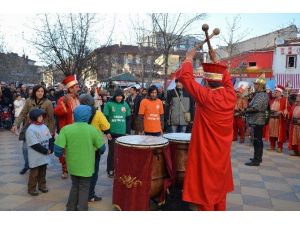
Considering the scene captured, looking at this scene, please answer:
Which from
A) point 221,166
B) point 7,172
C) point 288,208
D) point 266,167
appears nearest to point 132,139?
point 221,166

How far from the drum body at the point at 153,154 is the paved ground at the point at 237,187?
37.2 inches

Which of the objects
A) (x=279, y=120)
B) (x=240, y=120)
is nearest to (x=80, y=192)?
(x=279, y=120)

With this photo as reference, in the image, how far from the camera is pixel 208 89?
13.3 feet

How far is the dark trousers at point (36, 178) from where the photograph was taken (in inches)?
222

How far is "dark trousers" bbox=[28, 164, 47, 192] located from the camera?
222 inches

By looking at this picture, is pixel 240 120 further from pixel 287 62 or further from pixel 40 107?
pixel 287 62

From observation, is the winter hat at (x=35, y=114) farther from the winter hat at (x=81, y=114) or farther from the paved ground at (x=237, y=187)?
the winter hat at (x=81, y=114)

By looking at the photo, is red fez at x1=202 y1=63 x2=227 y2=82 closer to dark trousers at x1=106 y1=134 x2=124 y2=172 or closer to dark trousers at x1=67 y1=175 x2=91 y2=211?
dark trousers at x1=67 y1=175 x2=91 y2=211

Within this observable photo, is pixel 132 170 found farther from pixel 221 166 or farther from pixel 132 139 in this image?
pixel 221 166

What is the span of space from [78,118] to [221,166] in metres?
1.89

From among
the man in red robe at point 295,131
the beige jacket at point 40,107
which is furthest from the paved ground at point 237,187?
the beige jacket at point 40,107

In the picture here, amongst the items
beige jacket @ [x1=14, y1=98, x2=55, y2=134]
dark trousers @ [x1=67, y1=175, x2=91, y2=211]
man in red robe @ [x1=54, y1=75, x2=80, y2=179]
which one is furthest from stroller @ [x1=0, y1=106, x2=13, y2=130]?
dark trousers @ [x1=67, y1=175, x2=91, y2=211]

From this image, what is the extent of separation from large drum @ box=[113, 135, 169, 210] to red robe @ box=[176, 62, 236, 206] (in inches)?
21.6

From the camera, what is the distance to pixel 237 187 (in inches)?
251
